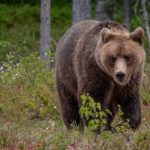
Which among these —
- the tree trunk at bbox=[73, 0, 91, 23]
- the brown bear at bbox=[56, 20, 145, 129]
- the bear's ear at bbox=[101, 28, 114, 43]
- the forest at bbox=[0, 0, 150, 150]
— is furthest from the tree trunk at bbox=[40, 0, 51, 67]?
the bear's ear at bbox=[101, 28, 114, 43]

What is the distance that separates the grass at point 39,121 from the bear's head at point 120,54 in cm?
56

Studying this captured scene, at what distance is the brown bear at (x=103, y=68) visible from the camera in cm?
718

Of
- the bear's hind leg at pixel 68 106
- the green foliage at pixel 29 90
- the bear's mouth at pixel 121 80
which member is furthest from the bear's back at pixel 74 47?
the green foliage at pixel 29 90

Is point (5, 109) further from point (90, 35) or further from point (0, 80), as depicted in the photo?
point (90, 35)

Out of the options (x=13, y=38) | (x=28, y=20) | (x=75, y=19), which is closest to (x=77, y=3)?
(x=75, y=19)

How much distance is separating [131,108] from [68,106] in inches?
38.4

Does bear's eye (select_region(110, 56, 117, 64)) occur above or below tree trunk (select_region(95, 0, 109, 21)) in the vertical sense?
above

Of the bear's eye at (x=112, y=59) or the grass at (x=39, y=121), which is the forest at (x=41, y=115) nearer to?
the grass at (x=39, y=121)

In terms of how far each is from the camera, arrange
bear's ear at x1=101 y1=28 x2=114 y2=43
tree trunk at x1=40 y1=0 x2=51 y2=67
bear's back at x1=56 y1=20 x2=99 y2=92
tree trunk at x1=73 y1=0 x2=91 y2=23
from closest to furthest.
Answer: bear's ear at x1=101 y1=28 x2=114 y2=43 → bear's back at x1=56 y1=20 x2=99 y2=92 → tree trunk at x1=40 y1=0 x2=51 y2=67 → tree trunk at x1=73 y1=0 x2=91 y2=23

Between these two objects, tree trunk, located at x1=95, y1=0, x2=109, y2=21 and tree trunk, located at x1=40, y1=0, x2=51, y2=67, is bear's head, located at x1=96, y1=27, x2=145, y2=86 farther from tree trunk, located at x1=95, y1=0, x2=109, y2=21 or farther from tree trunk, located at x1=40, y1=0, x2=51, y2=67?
tree trunk, located at x1=95, y1=0, x2=109, y2=21

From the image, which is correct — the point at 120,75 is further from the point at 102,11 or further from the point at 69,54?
the point at 102,11

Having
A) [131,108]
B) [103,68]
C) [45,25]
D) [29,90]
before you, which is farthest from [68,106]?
[45,25]

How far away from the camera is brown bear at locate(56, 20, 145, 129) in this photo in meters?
A: 7.18

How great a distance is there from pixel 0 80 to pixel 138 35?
4.26 metres
